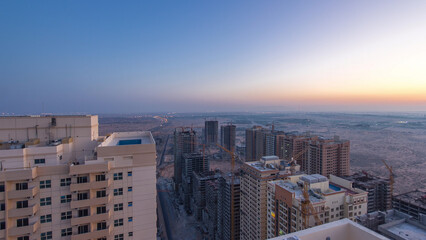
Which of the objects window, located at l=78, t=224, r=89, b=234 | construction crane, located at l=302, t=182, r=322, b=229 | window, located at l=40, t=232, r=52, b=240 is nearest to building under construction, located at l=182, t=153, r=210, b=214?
construction crane, located at l=302, t=182, r=322, b=229

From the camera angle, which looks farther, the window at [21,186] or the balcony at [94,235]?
the balcony at [94,235]

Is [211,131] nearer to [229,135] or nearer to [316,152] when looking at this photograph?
[229,135]

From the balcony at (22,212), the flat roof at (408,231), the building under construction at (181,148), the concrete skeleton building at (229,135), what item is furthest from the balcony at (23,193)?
the concrete skeleton building at (229,135)

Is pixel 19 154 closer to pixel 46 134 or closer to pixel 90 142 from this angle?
pixel 46 134

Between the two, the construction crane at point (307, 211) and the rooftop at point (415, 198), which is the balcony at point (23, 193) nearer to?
the construction crane at point (307, 211)

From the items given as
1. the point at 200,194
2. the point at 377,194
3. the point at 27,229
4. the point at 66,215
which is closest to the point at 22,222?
the point at 27,229

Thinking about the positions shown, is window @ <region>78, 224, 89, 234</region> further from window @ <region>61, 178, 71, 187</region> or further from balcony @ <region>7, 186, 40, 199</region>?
balcony @ <region>7, 186, 40, 199</region>
